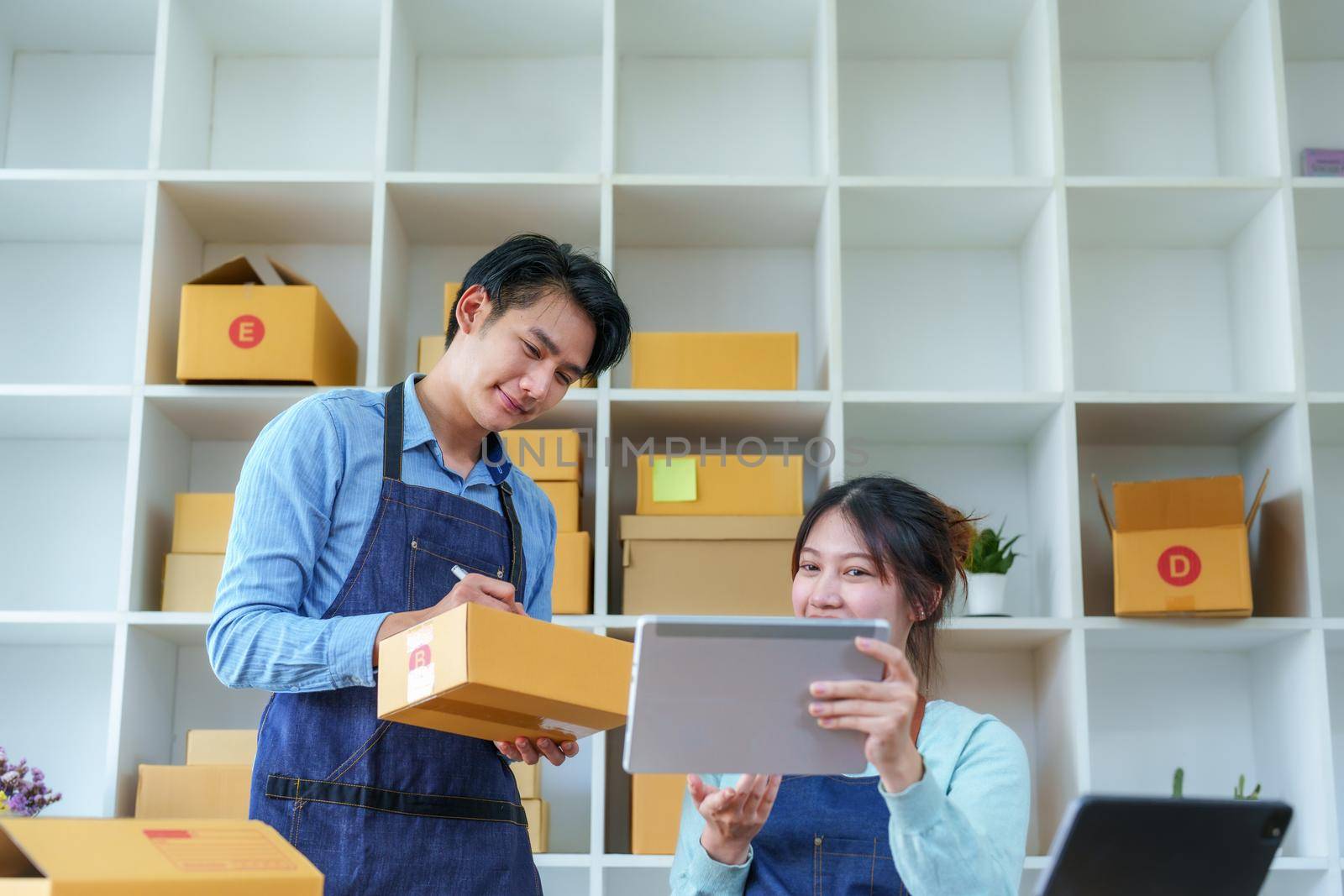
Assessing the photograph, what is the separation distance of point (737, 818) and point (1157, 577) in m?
1.51

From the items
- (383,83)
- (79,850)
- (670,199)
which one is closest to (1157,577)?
(670,199)

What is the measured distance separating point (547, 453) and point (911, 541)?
118 centimetres

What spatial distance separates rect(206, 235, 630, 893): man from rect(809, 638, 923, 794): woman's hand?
0.48 metres

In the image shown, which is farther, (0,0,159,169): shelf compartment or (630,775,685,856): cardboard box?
(0,0,159,169): shelf compartment

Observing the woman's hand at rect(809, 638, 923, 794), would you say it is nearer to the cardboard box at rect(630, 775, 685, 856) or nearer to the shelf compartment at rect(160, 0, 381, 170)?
the cardboard box at rect(630, 775, 685, 856)

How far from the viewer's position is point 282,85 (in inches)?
129

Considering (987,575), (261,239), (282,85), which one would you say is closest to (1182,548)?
(987,575)

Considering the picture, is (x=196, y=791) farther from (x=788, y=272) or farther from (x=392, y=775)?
(x=788, y=272)

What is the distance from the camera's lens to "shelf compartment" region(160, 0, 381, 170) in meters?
3.11

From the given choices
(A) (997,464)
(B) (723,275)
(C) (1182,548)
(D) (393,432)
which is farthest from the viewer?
(B) (723,275)

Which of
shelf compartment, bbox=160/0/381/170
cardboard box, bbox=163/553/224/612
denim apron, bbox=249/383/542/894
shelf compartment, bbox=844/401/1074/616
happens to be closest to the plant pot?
shelf compartment, bbox=844/401/1074/616

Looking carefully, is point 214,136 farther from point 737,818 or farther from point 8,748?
point 737,818

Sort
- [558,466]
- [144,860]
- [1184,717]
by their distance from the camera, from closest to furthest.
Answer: [144,860], [558,466], [1184,717]

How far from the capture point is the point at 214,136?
3.24m
